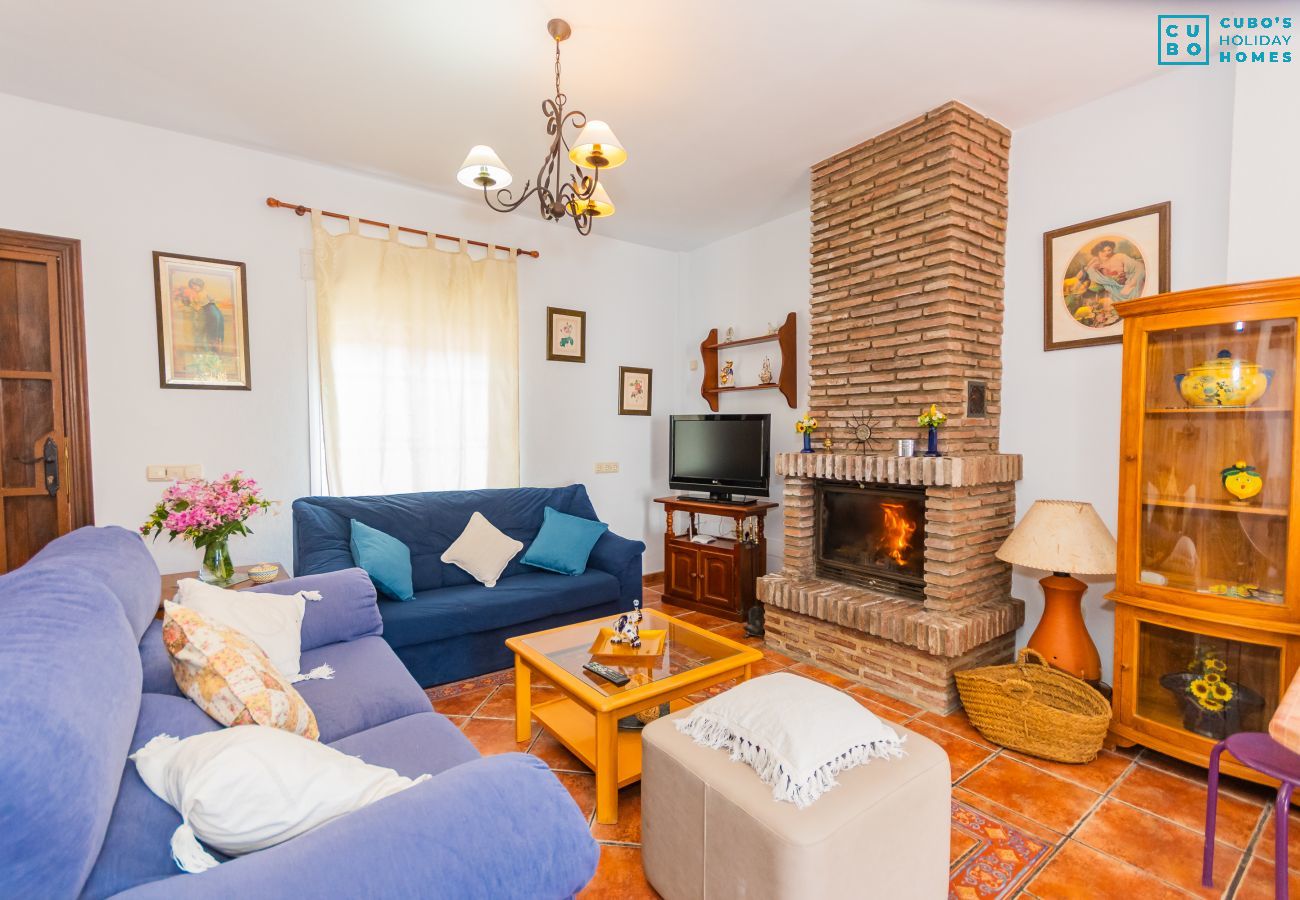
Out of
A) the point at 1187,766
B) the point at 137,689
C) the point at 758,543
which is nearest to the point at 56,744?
the point at 137,689

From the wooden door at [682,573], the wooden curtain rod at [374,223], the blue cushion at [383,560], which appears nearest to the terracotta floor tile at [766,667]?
the wooden door at [682,573]

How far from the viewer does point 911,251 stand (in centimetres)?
301

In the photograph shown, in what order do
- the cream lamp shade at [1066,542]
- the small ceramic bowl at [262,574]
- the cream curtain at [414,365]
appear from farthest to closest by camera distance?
the cream curtain at [414,365] < the small ceramic bowl at [262,574] < the cream lamp shade at [1066,542]

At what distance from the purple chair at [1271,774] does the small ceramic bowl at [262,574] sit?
11.1 ft

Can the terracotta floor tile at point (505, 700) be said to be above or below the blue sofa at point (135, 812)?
below

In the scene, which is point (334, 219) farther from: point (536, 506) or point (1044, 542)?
Answer: point (1044, 542)

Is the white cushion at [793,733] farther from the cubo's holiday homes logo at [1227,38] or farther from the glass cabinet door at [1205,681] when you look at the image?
the cubo's holiday homes logo at [1227,38]

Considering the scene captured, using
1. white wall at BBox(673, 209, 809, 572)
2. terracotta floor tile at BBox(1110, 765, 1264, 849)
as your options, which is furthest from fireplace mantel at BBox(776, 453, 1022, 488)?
terracotta floor tile at BBox(1110, 765, 1264, 849)

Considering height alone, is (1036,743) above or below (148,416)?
below

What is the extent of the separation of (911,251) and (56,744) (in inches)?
132

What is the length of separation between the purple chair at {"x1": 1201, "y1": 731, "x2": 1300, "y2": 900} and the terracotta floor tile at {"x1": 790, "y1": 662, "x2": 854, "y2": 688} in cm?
147

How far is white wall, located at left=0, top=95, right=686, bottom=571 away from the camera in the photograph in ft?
9.48

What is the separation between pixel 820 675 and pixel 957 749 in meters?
0.81

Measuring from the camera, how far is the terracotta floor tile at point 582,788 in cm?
205
